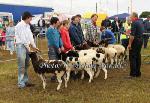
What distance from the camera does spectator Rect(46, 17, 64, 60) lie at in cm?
1142

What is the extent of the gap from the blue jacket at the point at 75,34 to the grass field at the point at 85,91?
1.37 m

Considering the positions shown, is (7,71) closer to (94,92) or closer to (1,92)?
(1,92)

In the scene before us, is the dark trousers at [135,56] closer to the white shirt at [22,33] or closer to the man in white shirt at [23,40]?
the man in white shirt at [23,40]

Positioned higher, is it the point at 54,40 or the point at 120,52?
the point at 54,40

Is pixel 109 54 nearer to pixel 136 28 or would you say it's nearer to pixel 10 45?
pixel 136 28

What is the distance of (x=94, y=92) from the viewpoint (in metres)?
10.4

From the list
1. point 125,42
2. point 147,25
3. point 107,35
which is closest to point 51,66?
point 107,35

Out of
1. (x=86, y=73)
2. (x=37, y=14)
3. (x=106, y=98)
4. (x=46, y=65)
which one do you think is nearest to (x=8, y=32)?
(x=86, y=73)

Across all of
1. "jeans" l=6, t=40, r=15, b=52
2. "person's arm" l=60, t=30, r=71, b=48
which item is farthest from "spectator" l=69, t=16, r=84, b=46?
"jeans" l=6, t=40, r=15, b=52

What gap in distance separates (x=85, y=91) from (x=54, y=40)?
6.08ft

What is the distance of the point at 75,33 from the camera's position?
507 inches

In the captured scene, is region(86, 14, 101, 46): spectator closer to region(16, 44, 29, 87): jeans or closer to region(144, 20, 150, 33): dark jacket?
region(16, 44, 29, 87): jeans

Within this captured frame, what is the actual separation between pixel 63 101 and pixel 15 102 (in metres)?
1.16

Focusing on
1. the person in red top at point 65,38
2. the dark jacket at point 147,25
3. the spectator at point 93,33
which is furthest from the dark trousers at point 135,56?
the dark jacket at point 147,25
